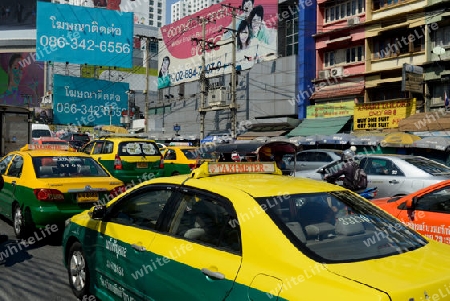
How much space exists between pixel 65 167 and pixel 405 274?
627 cm

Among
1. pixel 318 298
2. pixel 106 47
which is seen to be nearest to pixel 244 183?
pixel 318 298

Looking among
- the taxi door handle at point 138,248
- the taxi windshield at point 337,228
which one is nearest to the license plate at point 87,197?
the taxi door handle at point 138,248

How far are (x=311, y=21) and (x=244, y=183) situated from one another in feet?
85.9

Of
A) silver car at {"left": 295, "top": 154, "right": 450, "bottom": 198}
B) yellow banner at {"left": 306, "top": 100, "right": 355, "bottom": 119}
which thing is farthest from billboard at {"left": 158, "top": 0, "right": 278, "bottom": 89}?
silver car at {"left": 295, "top": 154, "right": 450, "bottom": 198}

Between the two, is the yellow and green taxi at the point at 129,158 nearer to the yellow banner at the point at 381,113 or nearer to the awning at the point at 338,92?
the yellow banner at the point at 381,113

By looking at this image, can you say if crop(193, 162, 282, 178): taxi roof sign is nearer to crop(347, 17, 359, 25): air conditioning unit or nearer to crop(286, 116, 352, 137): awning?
crop(286, 116, 352, 137): awning

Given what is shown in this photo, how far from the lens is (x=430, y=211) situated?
17.7 ft

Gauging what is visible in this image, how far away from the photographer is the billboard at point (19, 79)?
91875 millimetres

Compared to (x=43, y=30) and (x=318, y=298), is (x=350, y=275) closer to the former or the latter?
(x=318, y=298)

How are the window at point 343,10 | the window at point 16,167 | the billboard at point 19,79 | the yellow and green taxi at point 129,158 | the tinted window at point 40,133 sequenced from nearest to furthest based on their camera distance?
the window at point 16,167
the yellow and green taxi at point 129,158
the window at point 343,10
the tinted window at point 40,133
the billboard at point 19,79

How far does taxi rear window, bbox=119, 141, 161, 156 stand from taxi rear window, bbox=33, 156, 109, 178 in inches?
179

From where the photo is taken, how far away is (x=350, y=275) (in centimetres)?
244

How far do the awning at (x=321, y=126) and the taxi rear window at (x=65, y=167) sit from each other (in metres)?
18.1

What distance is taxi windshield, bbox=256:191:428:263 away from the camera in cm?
282
